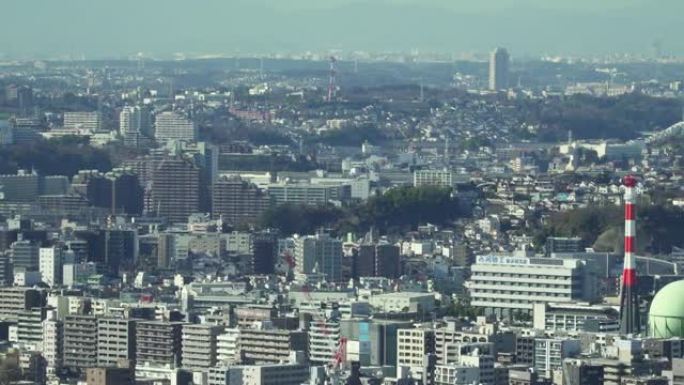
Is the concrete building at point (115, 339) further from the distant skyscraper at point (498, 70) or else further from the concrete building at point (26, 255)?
the distant skyscraper at point (498, 70)

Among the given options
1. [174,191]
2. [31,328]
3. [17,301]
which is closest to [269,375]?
[31,328]

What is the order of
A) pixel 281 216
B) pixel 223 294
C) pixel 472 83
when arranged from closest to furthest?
pixel 223 294
pixel 281 216
pixel 472 83

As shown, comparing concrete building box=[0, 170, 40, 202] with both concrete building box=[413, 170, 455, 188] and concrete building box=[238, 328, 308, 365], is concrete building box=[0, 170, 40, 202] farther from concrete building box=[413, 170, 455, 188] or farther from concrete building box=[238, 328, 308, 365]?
concrete building box=[238, 328, 308, 365]

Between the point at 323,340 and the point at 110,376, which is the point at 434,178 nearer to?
the point at 323,340

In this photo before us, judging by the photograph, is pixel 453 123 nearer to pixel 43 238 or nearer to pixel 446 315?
pixel 43 238

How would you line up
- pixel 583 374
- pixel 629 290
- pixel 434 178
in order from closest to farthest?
pixel 583 374 → pixel 629 290 → pixel 434 178

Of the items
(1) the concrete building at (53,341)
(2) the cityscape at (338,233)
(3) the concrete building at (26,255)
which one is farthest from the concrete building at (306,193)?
(1) the concrete building at (53,341)

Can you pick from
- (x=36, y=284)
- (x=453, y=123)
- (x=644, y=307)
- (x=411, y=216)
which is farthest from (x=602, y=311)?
(x=453, y=123)
